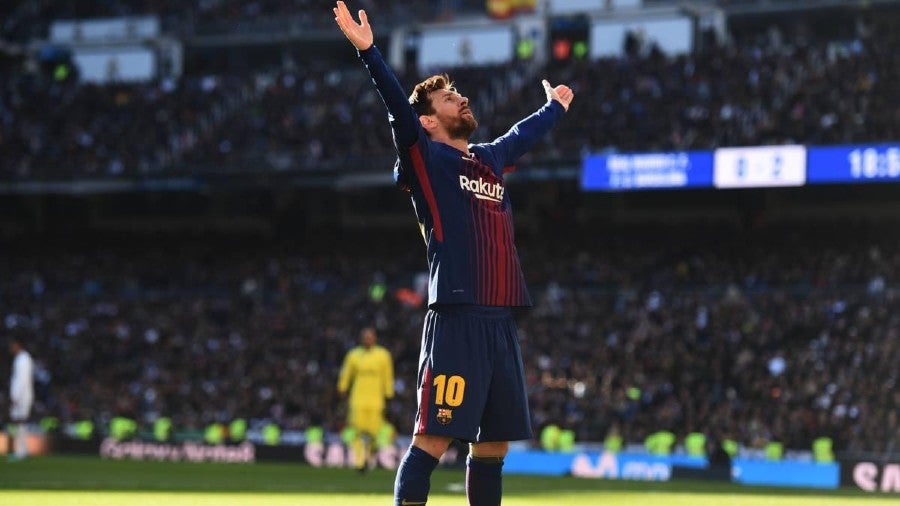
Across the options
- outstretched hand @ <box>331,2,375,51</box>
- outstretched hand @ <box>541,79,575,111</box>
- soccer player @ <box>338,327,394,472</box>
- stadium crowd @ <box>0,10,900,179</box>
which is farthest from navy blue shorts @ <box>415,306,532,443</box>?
stadium crowd @ <box>0,10,900,179</box>

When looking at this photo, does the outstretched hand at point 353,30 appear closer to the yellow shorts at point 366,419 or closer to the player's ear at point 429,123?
the player's ear at point 429,123

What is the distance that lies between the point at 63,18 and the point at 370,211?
50.3 ft

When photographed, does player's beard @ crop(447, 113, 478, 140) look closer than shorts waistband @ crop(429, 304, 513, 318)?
No

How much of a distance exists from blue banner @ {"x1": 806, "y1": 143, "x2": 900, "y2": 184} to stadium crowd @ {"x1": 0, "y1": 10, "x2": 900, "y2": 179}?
0.69 meters

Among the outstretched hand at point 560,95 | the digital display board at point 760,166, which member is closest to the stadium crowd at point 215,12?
the digital display board at point 760,166

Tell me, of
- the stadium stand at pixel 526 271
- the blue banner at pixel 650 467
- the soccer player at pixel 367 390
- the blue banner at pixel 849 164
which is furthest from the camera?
the blue banner at pixel 849 164

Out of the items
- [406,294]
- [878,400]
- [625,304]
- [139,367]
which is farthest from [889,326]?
[139,367]

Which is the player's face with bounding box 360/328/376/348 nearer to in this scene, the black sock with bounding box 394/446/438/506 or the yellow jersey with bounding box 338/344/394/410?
the yellow jersey with bounding box 338/344/394/410

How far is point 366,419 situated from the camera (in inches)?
910

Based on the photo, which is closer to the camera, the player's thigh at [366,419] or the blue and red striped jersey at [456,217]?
the blue and red striped jersey at [456,217]

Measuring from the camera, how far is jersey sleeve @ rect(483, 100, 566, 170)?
8.26 m

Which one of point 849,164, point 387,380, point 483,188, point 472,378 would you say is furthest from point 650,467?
point 472,378

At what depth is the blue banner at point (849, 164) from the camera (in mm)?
32062

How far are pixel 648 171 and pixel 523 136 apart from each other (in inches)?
1068
